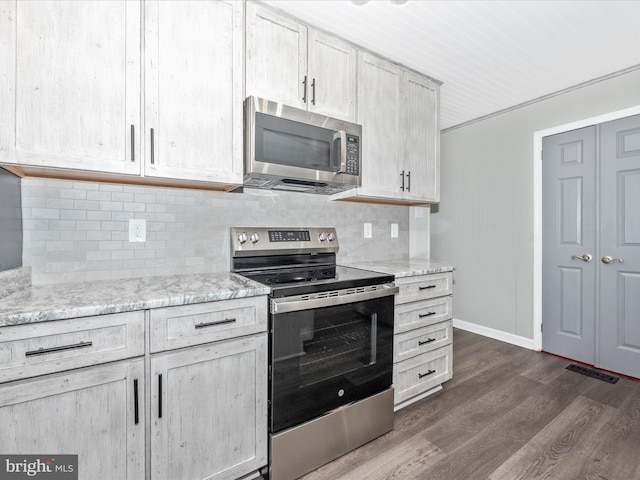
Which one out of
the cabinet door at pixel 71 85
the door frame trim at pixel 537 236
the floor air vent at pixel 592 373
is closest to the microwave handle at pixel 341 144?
the cabinet door at pixel 71 85

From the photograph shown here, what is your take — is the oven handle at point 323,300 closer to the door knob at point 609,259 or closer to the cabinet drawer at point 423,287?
the cabinet drawer at point 423,287

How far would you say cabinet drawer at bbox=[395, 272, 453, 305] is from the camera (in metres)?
2.08

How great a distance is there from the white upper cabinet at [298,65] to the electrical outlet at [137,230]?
0.96 meters

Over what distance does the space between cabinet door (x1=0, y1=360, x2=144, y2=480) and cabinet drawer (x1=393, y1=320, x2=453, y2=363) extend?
58.1 inches

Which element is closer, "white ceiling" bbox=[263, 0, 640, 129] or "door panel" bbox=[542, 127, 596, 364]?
"white ceiling" bbox=[263, 0, 640, 129]

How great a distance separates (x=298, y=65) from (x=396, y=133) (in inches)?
36.2

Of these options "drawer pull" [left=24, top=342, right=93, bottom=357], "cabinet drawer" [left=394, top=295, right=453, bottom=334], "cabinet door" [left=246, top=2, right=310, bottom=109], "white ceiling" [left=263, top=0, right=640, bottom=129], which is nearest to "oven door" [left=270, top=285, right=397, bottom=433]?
"cabinet drawer" [left=394, top=295, right=453, bottom=334]

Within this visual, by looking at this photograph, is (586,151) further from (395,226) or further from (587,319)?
(395,226)

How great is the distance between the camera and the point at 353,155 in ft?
6.91

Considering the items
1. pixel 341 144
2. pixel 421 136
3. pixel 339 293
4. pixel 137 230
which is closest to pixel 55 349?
pixel 137 230

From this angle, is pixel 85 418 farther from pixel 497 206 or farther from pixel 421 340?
pixel 497 206

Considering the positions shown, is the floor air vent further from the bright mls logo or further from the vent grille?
the bright mls logo

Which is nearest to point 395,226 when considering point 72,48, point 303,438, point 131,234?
point 303,438

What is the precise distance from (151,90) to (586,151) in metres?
3.53
